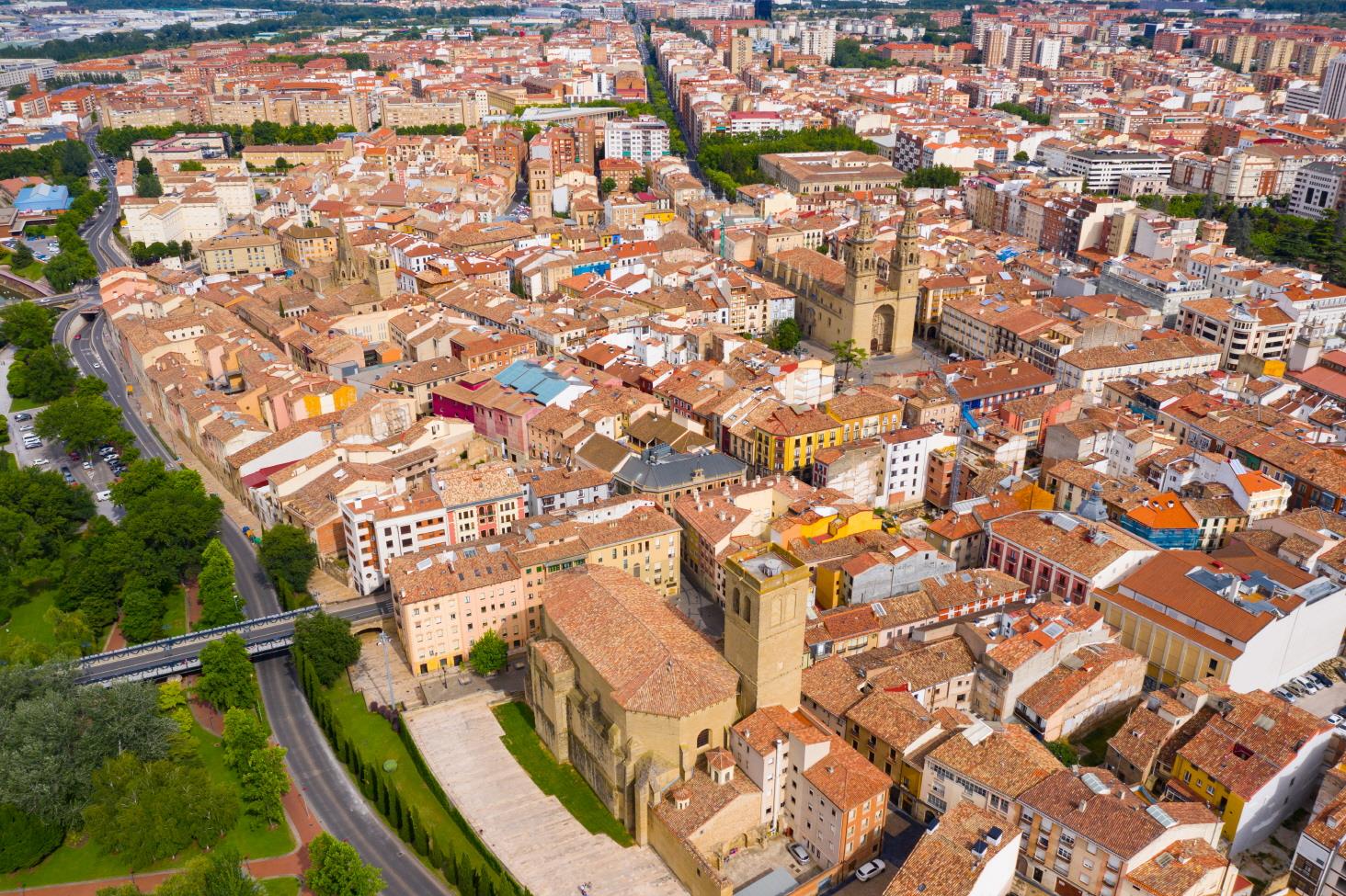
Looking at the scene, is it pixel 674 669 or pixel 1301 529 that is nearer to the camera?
pixel 674 669

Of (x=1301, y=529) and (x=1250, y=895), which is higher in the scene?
(x=1301, y=529)

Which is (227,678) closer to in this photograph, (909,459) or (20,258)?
(909,459)

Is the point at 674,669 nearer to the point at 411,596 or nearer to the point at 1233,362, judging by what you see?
the point at 411,596

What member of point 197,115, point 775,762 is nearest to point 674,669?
point 775,762

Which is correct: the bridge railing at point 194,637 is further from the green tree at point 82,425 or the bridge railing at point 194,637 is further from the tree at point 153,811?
the green tree at point 82,425

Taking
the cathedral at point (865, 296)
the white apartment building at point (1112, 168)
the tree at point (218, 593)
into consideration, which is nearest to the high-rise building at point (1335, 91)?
the white apartment building at point (1112, 168)

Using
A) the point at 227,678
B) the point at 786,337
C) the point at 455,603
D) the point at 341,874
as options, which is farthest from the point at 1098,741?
the point at 786,337
